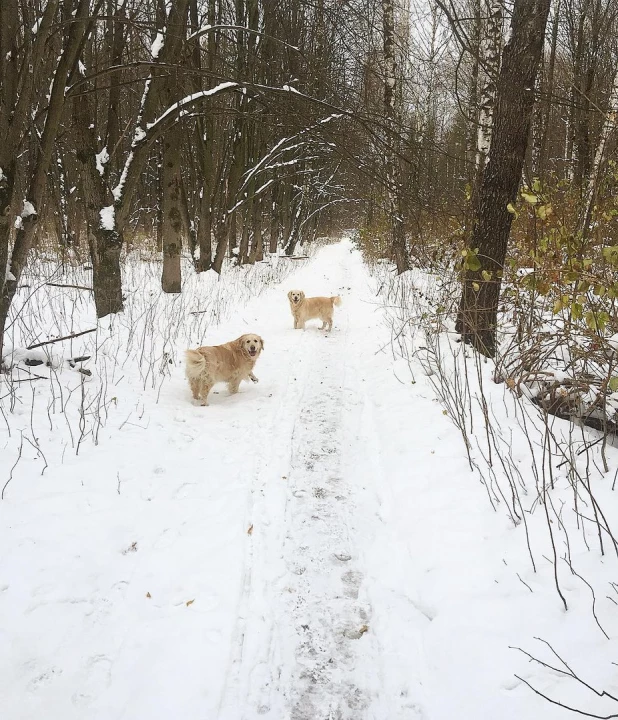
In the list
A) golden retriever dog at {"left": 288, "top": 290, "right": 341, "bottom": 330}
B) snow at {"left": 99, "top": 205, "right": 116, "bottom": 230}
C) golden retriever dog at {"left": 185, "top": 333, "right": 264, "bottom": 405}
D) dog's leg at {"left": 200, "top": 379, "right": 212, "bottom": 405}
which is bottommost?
dog's leg at {"left": 200, "top": 379, "right": 212, "bottom": 405}

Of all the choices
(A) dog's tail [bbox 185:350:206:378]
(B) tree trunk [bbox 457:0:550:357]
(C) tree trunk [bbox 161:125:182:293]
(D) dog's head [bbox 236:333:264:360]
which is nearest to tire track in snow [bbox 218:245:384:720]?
(A) dog's tail [bbox 185:350:206:378]

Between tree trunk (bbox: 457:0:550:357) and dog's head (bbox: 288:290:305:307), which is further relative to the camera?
dog's head (bbox: 288:290:305:307)

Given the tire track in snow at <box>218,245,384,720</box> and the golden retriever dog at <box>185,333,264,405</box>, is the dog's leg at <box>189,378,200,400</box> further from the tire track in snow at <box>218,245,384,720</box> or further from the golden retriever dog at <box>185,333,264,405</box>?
the tire track in snow at <box>218,245,384,720</box>

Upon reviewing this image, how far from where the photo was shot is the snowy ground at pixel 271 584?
6.59 feet

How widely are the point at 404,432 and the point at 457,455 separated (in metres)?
0.75

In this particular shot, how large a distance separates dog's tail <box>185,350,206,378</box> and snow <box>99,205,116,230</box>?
3.21m

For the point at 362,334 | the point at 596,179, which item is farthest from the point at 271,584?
the point at 362,334

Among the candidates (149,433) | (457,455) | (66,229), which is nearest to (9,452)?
(149,433)

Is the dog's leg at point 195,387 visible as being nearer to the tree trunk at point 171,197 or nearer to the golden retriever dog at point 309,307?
the golden retriever dog at point 309,307

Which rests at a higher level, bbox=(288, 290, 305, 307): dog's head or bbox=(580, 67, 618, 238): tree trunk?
bbox=(580, 67, 618, 238): tree trunk

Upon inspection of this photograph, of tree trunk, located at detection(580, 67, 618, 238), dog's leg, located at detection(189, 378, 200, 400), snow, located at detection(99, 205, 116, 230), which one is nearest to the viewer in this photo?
tree trunk, located at detection(580, 67, 618, 238)

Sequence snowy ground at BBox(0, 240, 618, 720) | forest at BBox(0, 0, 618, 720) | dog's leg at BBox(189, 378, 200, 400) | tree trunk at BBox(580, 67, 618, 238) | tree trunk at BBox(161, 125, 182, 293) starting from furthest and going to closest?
tree trunk at BBox(161, 125, 182, 293)
dog's leg at BBox(189, 378, 200, 400)
tree trunk at BBox(580, 67, 618, 238)
forest at BBox(0, 0, 618, 720)
snowy ground at BBox(0, 240, 618, 720)

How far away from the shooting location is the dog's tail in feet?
16.6

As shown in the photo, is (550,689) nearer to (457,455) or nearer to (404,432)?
(457,455)
